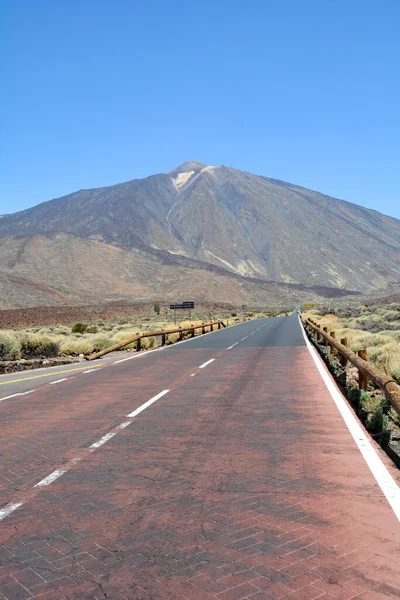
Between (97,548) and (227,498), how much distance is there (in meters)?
1.51

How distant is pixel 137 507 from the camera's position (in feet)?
17.0

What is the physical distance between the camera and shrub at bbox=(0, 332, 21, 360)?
75.4 ft

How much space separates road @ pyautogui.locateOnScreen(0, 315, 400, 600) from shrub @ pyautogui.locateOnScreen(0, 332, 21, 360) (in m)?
13.1

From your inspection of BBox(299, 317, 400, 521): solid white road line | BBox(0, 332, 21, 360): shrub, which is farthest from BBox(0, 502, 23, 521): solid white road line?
BBox(0, 332, 21, 360): shrub

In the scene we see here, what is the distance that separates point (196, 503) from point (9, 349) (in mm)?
19495

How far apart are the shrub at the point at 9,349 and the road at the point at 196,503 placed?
1314 centimetres

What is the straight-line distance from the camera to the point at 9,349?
2312cm

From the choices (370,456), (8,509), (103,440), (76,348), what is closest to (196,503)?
(8,509)

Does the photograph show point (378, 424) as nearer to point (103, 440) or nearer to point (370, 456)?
point (370, 456)

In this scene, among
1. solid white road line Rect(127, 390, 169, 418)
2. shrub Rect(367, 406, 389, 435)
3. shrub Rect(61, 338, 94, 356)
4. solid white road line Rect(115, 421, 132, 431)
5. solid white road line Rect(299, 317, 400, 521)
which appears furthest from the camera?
shrub Rect(61, 338, 94, 356)

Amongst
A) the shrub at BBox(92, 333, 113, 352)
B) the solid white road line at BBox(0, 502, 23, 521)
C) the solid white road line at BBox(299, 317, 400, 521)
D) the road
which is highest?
the shrub at BBox(92, 333, 113, 352)

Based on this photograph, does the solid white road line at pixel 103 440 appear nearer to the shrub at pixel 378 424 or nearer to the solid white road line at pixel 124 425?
the solid white road line at pixel 124 425

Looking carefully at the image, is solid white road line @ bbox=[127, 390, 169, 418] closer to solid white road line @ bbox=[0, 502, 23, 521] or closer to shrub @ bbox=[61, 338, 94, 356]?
solid white road line @ bbox=[0, 502, 23, 521]

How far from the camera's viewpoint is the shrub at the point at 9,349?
75.4ft
